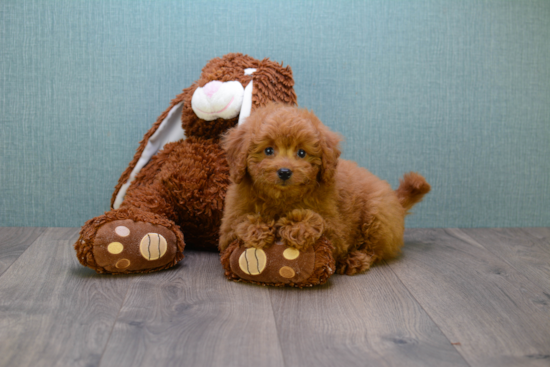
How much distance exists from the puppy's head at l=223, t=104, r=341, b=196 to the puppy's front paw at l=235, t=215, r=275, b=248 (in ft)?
0.31

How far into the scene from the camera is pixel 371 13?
79.7 inches

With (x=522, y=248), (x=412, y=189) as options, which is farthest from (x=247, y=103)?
(x=522, y=248)

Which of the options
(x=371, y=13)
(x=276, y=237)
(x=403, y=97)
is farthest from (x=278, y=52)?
(x=276, y=237)

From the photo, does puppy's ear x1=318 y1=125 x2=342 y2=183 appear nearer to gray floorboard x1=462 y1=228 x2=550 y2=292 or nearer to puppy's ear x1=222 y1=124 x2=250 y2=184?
puppy's ear x1=222 y1=124 x2=250 y2=184

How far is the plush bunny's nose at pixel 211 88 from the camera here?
1.62 metres

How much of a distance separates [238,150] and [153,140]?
1.78 ft

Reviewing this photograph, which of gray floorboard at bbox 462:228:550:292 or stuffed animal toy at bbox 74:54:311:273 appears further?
gray floorboard at bbox 462:228:550:292

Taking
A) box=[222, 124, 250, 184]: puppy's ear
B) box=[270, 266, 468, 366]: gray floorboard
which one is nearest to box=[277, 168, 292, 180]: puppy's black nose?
box=[222, 124, 250, 184]: puppy's ear

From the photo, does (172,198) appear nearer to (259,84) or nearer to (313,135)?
(259,84)

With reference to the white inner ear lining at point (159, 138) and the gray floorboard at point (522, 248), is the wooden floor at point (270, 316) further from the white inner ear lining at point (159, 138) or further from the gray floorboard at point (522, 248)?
the white inner ear lining at point (159, 138)

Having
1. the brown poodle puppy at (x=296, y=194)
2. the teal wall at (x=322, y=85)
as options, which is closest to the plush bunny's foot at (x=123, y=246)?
the brown poodle puppy at (x=296, y=194)

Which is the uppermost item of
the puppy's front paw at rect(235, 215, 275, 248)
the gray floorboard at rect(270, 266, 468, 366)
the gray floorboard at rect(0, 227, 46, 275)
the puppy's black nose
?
the puppy's black nose

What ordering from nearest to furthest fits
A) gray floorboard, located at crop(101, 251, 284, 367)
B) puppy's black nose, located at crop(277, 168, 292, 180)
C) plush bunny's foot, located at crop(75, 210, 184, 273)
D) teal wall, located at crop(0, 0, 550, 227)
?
gray floorboard, located at crop(101, 251, 284, 367) < puppy's black nose, located at crop(277, 168, 292, 180) < plush bunny's foot, located at crop(75, 210, 184, 273) < teal wall, located at crop(0, 0, 550, 227)

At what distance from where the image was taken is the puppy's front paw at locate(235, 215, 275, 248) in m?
1.38
